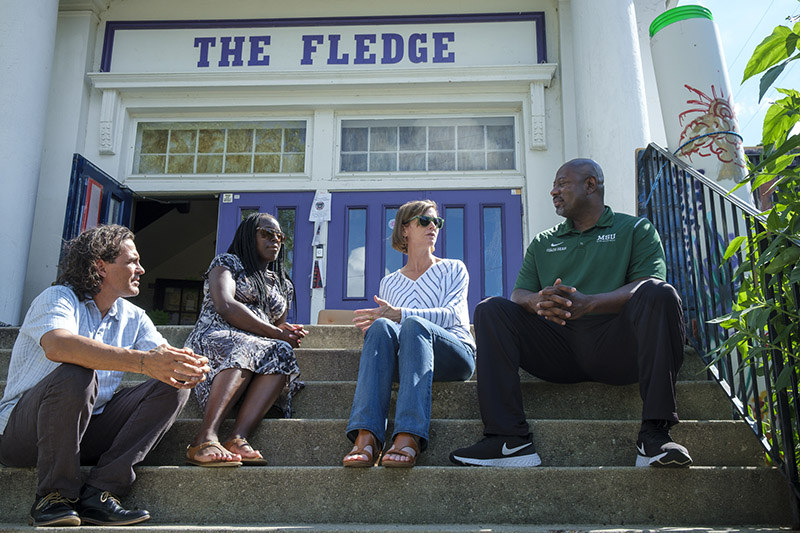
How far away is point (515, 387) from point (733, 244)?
858mm

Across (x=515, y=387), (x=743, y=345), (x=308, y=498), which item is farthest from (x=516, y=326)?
(x=308, y=498)

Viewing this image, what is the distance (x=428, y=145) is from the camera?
623 cm

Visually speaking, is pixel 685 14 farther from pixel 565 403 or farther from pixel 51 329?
pixel 51 329

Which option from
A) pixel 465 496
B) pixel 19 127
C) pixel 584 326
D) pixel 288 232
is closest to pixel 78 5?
pixel 19 127

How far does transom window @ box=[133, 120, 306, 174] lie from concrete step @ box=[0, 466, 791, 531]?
4.21 metres

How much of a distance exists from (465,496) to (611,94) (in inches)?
153

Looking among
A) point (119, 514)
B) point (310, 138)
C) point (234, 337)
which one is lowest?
point (119, 514)

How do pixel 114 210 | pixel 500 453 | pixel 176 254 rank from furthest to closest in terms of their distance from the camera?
pixel 176 254 < pixel 114 210 < pixel 500 453

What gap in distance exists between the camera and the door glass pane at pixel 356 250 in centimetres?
589

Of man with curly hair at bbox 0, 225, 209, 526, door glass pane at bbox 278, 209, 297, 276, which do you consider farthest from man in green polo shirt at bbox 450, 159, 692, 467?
door glass pane at bbox 278, 209, 297, 276

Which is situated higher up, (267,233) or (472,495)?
(267,233)

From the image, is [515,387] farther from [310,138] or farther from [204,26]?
[204,26]

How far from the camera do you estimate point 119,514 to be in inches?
86.7

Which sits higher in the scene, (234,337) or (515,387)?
(234,337)
